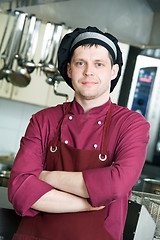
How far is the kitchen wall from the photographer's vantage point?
3.55 m

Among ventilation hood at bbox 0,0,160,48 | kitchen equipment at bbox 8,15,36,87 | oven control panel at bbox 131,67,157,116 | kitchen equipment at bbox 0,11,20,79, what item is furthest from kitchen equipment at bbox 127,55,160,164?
kitchen equipment at bbox 0,11,20,79

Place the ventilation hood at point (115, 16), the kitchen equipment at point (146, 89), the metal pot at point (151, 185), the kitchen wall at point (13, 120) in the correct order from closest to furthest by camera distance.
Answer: the metal pot at point (151, 185) < the kitchen equipment at point (146, 89) < the ventilation hood at point (115, 16) < the kitchen wall at point (13, 120)

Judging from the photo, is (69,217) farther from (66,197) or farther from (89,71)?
(89,71)

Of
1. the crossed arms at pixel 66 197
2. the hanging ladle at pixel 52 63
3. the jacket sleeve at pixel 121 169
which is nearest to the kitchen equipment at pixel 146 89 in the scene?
the hanging ladle at pixel 52 63

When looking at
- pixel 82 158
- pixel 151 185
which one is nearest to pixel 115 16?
pixel 151 185

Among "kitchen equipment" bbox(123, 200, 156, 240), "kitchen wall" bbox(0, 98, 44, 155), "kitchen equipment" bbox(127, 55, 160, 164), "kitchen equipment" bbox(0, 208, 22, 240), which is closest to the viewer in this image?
"kitchen equipment" bbox(0, 208, 22, 240)

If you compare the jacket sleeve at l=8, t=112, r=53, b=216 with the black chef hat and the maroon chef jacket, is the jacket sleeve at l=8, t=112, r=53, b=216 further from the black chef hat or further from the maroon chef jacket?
the black chef hat

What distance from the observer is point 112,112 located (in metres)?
1.25

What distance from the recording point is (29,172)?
3.80 feet

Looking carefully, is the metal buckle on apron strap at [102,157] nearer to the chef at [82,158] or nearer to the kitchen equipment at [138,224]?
the chef at [82,158]

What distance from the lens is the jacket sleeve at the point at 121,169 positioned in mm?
1067

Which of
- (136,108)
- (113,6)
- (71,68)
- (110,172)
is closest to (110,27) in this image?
(113,6)

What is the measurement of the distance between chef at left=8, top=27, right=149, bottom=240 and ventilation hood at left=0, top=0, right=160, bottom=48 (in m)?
1.81

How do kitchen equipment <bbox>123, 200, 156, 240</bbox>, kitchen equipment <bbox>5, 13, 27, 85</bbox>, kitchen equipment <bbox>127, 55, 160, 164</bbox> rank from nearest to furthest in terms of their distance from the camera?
kitchen equipment <bbox>123, 200, 156, 240</bbox> < kitchen equipment <bbox>5, 13, 27, 85</bbox> < kitchen equipment <bbox>127, 55, 160, 164</bbox>
